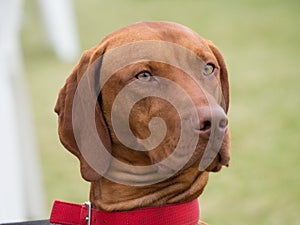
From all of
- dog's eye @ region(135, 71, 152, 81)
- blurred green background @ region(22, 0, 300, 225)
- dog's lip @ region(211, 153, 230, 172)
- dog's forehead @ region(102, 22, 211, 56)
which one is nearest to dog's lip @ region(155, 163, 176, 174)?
dog's lip @ region(211, 153, 230, 172)

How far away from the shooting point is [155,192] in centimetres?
283

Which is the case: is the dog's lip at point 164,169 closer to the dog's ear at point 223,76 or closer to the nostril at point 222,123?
the nostril at point 222,123

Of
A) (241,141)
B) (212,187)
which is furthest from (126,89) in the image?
(241,141)

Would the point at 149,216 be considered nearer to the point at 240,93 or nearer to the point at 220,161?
the point at 220,161

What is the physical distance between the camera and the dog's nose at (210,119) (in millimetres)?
2551

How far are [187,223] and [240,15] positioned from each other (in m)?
10.7

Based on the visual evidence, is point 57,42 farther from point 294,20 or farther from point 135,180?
point 135,180

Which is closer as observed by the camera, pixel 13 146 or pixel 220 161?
pixel 220 161

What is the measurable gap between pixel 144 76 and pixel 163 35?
144 mm

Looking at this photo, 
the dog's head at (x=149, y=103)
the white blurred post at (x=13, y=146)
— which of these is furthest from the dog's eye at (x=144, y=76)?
the white blurred post at (x=13, y=146)

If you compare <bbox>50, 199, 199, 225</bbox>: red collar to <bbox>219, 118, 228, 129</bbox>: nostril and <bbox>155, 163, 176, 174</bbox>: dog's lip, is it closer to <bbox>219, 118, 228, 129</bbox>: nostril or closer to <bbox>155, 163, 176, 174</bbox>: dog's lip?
<bbox>155, 163, 176, 174</bbox>: dog's lip

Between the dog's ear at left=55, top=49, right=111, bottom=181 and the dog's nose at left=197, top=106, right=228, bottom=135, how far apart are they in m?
0.42

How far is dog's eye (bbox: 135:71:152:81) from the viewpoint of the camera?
8.94ft

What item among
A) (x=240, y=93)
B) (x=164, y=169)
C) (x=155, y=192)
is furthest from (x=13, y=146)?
(x=240, y=93)
